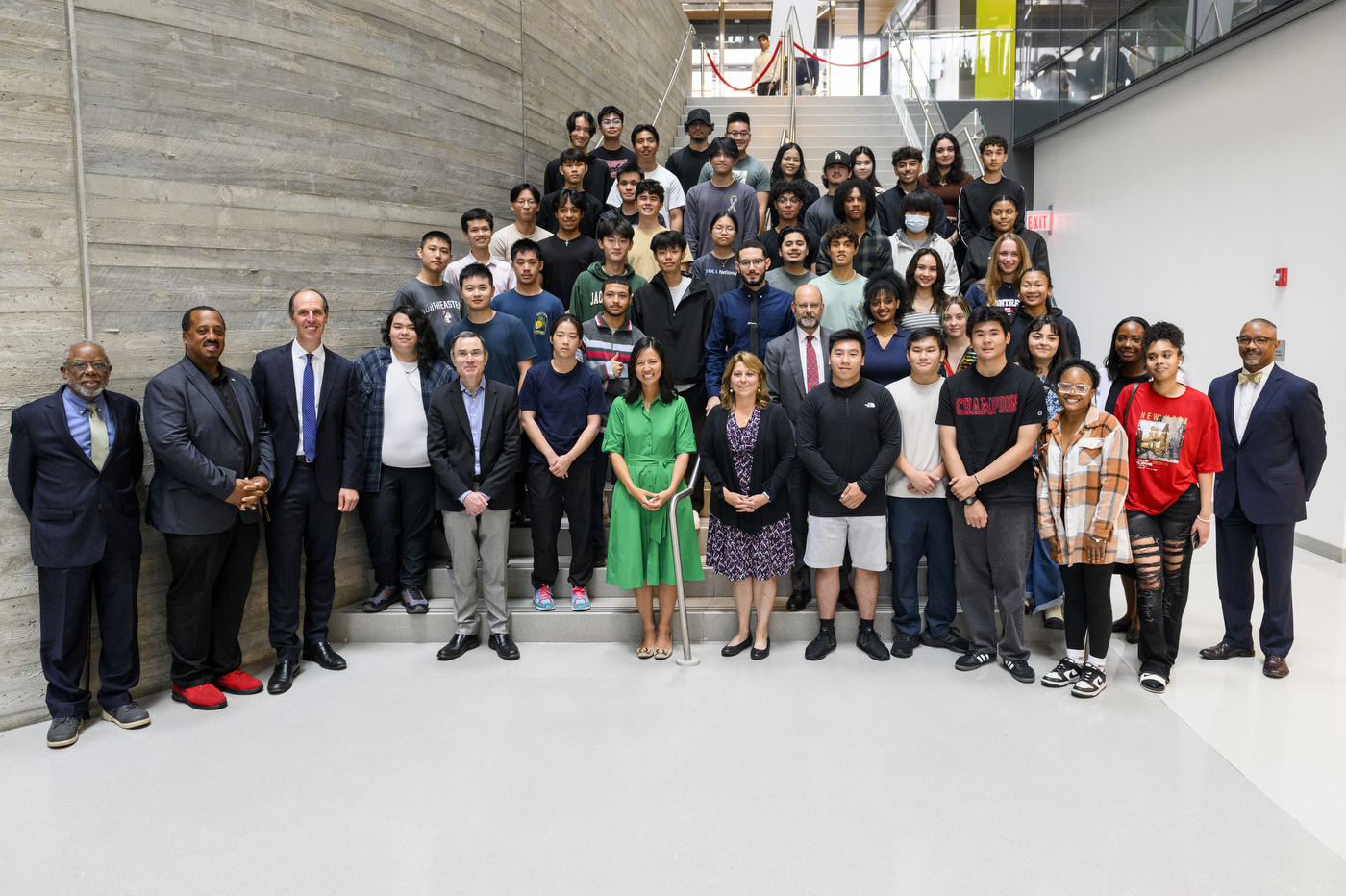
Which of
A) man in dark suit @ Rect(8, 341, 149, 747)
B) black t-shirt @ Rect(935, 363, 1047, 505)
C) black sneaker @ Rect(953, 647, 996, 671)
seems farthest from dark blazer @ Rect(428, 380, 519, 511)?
black sneaker @ Rect(953, 647, 996, 671)

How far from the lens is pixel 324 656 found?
4695 millimetres

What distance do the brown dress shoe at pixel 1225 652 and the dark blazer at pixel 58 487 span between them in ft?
18.0

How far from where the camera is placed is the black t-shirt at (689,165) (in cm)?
743

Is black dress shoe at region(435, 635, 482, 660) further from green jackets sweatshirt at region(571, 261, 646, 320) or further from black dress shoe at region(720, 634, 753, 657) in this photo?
green jackets sweatshirt at region(571, 261, 646, 320)

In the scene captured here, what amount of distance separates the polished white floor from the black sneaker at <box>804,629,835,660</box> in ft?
0.38

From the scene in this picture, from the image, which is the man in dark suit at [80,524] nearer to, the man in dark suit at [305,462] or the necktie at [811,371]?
the man in dark suit at [305,462]

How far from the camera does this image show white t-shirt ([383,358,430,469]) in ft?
16.1

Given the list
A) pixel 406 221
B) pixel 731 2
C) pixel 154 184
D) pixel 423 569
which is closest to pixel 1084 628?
Answer: pixel 423 569

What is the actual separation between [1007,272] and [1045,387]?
3.22ft

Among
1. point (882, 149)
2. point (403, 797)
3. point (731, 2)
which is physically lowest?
point (403, 797)

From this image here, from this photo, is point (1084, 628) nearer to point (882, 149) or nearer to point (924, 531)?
point (924, 531)

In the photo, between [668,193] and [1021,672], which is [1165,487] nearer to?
[1021,672]

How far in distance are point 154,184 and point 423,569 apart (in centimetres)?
244

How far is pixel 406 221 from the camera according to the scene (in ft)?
18.2
